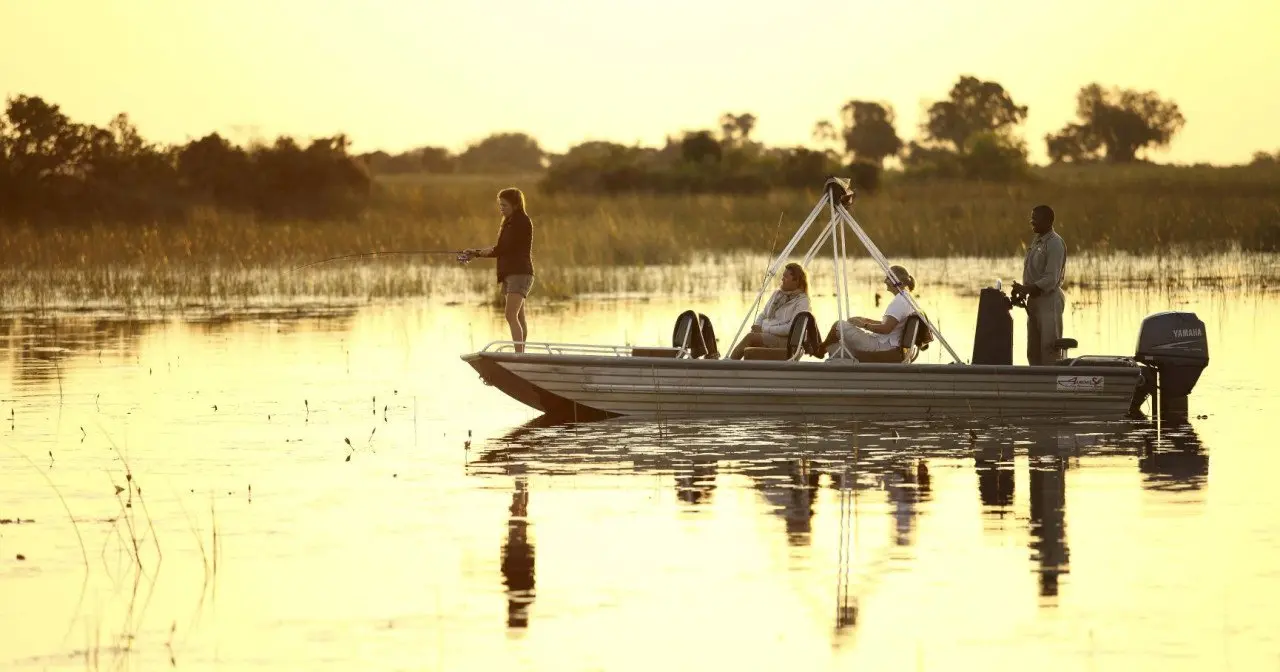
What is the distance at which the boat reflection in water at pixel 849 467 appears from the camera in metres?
12.0

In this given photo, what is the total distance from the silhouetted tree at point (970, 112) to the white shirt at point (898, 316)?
4186 inches

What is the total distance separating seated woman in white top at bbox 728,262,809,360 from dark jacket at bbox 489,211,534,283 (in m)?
2.61

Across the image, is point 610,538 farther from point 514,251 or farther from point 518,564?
point 514,251

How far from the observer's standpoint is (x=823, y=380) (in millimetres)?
17859

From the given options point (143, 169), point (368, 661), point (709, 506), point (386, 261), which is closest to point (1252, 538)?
point (709, 506)

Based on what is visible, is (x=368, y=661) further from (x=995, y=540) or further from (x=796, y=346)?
(x=796, y=346)

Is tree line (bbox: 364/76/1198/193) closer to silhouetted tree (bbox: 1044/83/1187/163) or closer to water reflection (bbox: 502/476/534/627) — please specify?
silhouetted tree (bbox: 1044/83/1187/163)

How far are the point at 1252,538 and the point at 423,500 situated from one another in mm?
5012

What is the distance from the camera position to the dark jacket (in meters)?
20.3

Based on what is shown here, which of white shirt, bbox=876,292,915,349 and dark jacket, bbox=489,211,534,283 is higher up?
dark jacket, bbox=489,211,534,283

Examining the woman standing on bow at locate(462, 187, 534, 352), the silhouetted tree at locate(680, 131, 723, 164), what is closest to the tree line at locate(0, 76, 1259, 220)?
the silhouetted tree at locate(680, 131, 723, 164)

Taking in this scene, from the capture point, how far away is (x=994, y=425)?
706 inches

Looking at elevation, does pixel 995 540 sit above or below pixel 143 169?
below

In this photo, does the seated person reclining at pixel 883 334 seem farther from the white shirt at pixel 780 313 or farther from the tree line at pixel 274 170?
the tree line at pixel 274 170
